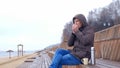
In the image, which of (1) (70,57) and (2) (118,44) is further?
(2) (118,44)

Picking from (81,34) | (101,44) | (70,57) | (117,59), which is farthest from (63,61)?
(101,44)

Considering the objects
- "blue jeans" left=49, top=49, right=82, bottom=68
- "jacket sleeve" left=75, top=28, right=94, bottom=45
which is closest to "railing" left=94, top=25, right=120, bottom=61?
"blue jeans" left=49, top=49, right=82, bottom=68

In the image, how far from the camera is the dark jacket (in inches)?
228

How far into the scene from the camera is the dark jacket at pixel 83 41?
580 centimetres

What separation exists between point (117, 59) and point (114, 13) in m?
53.3

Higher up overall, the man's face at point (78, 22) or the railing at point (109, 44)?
the man's face at point (78, 22)

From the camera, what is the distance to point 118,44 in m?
10.3

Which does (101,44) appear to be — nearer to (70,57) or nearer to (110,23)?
(70,57)

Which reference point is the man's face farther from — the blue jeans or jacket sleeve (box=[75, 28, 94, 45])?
the blue jeans

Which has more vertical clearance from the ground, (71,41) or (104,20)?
(104,20)

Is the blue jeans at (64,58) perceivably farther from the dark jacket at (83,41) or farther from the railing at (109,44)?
the railing at (109,44)

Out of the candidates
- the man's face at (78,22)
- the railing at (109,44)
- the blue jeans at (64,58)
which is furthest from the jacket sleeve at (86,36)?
the railing at (109,44)

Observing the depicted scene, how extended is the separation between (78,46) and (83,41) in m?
0.18

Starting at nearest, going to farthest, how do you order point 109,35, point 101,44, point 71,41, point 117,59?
point 71,41
point 117,59
point 109,35
point 101,44
